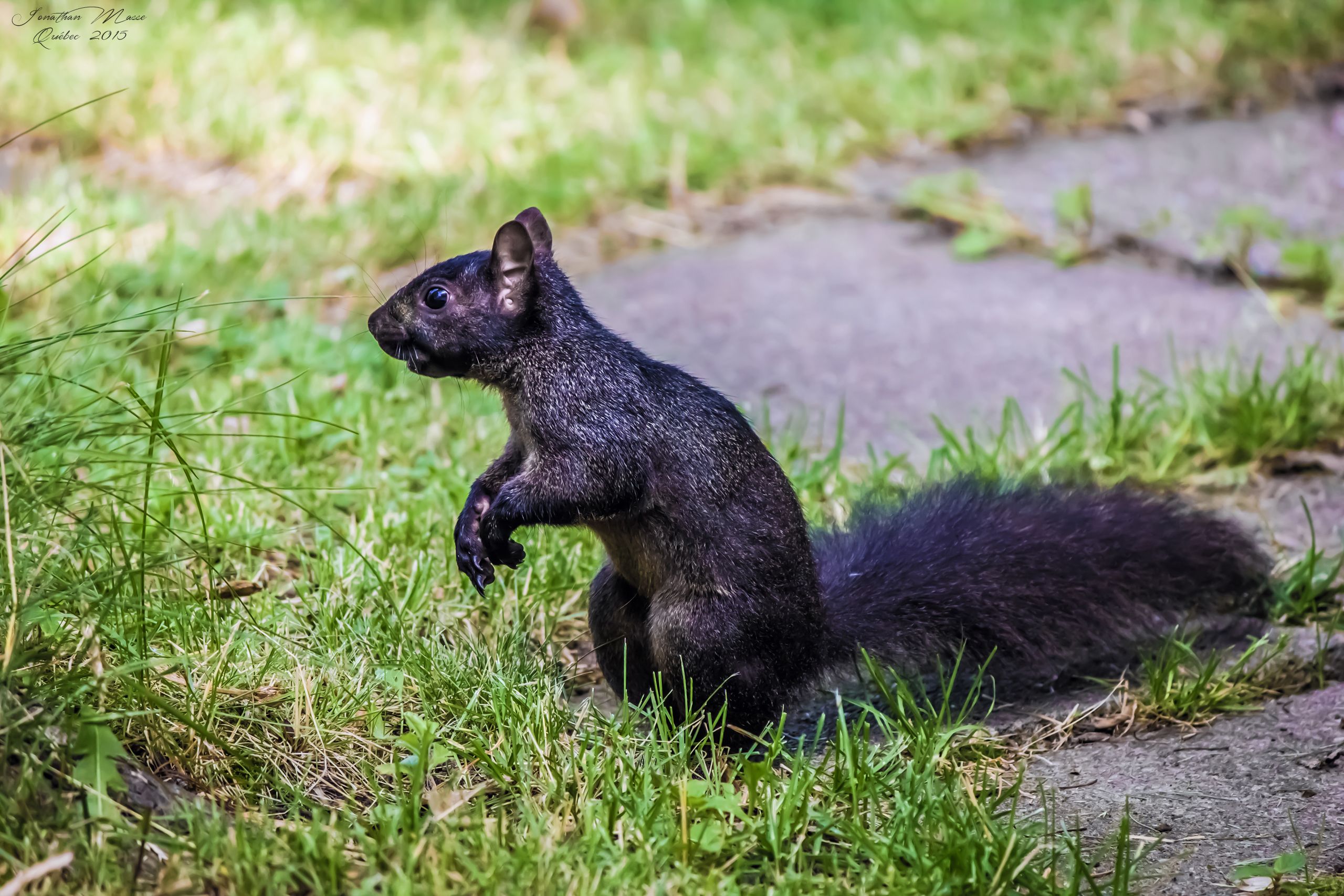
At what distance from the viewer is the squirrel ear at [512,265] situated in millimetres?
2738

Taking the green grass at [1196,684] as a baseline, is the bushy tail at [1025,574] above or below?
above

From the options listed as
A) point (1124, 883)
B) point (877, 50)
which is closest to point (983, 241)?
point (877, 50)

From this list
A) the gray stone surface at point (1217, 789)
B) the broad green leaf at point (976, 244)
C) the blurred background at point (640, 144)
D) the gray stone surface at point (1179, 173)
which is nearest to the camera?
the gray stone surface at point (1217, 789)

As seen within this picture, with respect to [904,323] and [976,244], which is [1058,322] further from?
[976,244]

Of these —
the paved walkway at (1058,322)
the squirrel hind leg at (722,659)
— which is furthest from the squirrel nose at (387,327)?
the paved walkway at (1058,322)

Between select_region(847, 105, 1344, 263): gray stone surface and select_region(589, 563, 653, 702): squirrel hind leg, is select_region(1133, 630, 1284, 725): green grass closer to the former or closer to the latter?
select_region(589, 563, 653, 702): squirrel hind leg

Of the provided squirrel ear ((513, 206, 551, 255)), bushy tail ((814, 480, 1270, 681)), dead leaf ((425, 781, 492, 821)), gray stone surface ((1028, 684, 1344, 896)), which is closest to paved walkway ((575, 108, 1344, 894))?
gray stone surface ((1028, 684, 1344, 896))

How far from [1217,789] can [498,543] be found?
1.47 meters

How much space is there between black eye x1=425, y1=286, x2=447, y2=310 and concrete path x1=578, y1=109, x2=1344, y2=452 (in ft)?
5.54

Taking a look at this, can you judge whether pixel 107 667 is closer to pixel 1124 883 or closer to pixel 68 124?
pixel 1124 883

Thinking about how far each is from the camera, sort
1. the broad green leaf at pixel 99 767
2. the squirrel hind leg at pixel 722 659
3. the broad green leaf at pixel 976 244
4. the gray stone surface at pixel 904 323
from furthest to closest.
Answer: the broad green leaf at pixel 976 244 → the gray stone surface at pixel 904 323 → the squirrel hind leg at pixel 722 659 → the broad green leaf at pixel 99 767

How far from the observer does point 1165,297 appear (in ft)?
16.2

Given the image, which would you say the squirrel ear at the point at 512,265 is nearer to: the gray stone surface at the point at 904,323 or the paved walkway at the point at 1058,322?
the paved walkway at the point at 1058,322

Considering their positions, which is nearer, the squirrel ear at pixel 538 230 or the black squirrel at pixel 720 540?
the black squirrel at pixel 720 540
